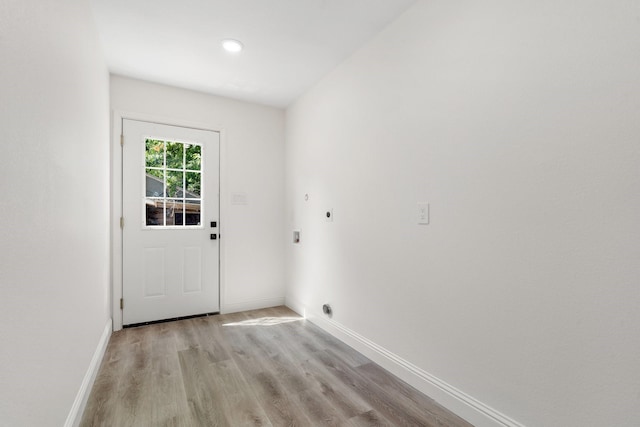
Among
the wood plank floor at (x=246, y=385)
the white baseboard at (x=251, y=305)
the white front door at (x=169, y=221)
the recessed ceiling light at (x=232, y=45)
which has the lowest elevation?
the wood plank floor at (x=246, y=385)

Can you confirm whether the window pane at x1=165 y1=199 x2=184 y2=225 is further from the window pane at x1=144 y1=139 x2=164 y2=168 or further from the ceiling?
the ceiling

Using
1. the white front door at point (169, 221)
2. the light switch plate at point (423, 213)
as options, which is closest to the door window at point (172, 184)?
the white front door at point (169, 221)

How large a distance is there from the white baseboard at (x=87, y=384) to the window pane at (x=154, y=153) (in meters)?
1.59

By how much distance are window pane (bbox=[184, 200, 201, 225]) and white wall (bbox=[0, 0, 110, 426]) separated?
50.3 inches

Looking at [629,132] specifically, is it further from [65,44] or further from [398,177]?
[65,44]

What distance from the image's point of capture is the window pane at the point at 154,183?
3172mm

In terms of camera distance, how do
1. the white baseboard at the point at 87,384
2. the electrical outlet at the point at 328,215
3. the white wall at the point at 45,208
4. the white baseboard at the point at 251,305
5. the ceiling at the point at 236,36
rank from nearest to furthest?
the white wall at the point at 45,208, the white baseboard at the point at 87,384, the ceiling at the point at 236,36, the electrical outlet at the point at 328,215, the white baseboard at the point at 251,305

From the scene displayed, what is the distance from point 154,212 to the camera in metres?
3.20

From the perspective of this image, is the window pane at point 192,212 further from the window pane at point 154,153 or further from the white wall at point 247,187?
the window pane at point 154,153

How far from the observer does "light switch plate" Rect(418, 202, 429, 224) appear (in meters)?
1.95

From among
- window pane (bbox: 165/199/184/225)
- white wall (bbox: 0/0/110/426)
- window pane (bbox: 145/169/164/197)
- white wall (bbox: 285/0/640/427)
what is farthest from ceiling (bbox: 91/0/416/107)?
window pane (bbox: 165/199/184/225)

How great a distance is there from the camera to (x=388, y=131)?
225 cm

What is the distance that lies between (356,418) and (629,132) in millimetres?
1842

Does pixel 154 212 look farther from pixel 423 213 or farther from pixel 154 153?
pixel 423 213
